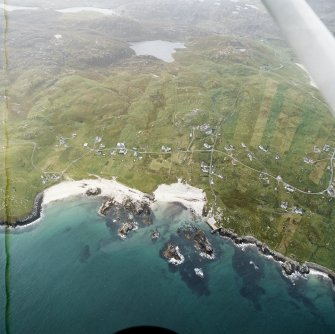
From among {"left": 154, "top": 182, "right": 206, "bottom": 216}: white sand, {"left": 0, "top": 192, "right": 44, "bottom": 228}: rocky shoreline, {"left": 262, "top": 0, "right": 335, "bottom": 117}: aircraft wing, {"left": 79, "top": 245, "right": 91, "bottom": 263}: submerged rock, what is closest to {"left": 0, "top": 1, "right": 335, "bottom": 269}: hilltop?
{"left": 0, "top": 192, "right": 44, "bottom": 228}: rocky shoreline

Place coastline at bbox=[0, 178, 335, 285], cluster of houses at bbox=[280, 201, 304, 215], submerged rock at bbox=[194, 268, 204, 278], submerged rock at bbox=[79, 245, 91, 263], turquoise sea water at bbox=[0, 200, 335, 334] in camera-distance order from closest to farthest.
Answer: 1. turquoise sea water at bbox=[0, 200, 335, 334]
2. submerged rock at bbox=[194, 268, 204, 278]
3. submerged rock at bbox=[79, 245, 91, 263]
4. coastline at bbox=[0, 178, 335, 285]
5. cluster of houses at bbox=[280, 201, 304, 215]

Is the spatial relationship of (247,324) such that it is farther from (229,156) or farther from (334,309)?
(229,156)

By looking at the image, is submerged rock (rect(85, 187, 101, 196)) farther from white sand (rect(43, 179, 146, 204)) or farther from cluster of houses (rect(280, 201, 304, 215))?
cluster of houses (rect(280, 201, 304, 215))

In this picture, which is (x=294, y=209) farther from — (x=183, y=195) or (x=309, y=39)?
(x=309, y=39)

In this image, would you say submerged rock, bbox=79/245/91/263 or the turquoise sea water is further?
submerged rock, bbox=79/245/91/263

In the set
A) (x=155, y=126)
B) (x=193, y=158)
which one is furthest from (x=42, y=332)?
(x=155, y=126)

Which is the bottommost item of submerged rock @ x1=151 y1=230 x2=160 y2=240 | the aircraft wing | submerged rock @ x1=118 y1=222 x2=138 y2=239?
submerged rock @ x1=118 y1=222 x2=138 y2=239

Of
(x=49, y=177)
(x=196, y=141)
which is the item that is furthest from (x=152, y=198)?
(x=196, y=141)

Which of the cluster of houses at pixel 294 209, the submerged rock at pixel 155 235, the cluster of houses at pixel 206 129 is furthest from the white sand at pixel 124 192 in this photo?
the cluster of houses at pixel 206 129
